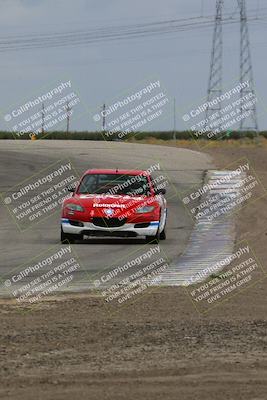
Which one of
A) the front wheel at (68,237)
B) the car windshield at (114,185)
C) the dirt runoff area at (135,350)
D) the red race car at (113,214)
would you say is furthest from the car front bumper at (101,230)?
the dirt runoff area at (135,350)

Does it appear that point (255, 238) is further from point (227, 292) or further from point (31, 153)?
point (31, 153)

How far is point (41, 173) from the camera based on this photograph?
3869 centimetres

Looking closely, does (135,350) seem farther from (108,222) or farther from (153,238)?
(153,238)

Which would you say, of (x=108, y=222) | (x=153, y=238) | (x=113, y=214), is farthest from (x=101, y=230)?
(x=153, y=238)

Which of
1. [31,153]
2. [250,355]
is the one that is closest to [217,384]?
[250,355]

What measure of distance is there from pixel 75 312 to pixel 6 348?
7.46 ft

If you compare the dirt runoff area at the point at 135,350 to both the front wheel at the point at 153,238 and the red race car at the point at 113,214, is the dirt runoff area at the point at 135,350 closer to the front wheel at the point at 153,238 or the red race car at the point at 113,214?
the red race car at the point at 113,214

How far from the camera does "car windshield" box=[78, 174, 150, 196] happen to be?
2006 centimetres

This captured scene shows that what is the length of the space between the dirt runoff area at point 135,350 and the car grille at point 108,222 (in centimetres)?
741

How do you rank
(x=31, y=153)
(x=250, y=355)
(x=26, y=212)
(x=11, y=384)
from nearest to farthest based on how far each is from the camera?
(x=11, y=384) → (x=250, y=355) → (x=26, y=212) → (x=31, y=153)

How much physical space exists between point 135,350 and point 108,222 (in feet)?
36.6

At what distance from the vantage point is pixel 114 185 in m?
20.2

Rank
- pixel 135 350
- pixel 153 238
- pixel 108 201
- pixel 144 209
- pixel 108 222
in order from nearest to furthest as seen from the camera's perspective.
Answer: pixel 135 350 < pixel 108 222 < pixel 108 201 < pixel 144 209 < pixel 153 238

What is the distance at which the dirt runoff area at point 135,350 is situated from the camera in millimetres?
6723
